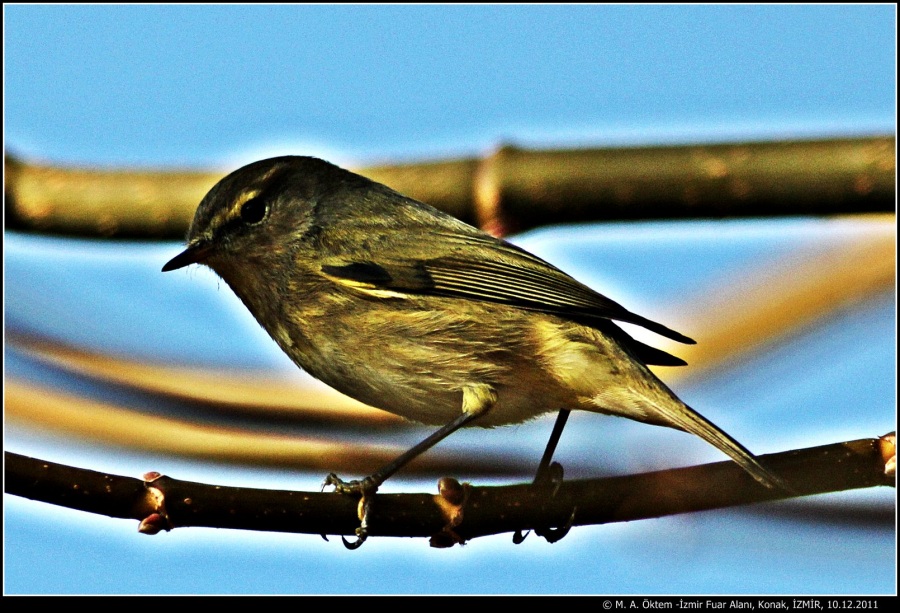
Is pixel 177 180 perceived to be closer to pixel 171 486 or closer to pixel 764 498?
pixel 171 486

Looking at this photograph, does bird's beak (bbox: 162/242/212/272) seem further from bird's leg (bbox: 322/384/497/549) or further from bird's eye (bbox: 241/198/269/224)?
bird's leg (bbox: 322/384/497/549)

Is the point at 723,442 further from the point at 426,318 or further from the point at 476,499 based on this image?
Result: the point at 426,318

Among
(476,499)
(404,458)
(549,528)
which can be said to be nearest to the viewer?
(476,499)

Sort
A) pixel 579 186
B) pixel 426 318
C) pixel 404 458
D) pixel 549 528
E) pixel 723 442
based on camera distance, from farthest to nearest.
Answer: pixel 426 318 → pixel 549 528 → pixel 404 458 → pixel 723 442 → pixel 579 186

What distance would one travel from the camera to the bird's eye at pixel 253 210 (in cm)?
374

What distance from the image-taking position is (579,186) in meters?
2.35

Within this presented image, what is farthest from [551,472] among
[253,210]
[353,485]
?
[253,210]

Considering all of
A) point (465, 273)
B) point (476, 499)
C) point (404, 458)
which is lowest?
point (476, 499)

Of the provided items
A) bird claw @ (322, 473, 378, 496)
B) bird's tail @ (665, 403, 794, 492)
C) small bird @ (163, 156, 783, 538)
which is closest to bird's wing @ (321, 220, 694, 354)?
small bird @ (163, 156, 783, 538)

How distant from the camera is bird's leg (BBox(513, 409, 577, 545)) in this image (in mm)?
3247

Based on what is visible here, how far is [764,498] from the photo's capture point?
2621 millimetres

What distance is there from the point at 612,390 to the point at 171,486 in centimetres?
179

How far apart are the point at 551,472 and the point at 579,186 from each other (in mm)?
1393

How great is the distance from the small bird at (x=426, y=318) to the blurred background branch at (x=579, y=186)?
53cm
